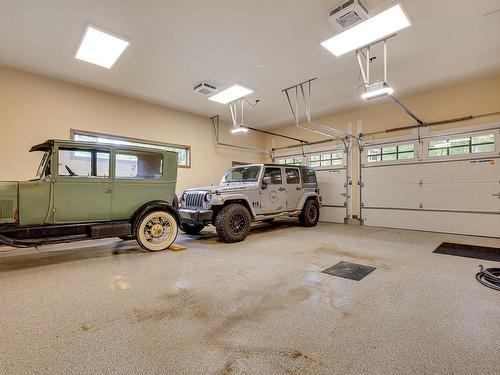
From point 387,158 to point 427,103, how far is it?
62.7 inches

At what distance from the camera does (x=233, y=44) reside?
400cm

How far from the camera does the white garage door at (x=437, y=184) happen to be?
5.32 metres

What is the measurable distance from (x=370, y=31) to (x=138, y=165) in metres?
4.04

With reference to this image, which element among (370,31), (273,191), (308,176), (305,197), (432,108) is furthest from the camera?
(308,176)

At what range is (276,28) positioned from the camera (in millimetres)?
3607

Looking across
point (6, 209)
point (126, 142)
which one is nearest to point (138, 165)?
point (6, 209)

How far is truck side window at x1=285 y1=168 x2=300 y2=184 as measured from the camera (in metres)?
6.30

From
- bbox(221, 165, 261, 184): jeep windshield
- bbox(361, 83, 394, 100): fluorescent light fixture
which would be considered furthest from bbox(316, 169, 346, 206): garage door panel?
bbox(361, 83, 394, 100): fluorescent light fixture

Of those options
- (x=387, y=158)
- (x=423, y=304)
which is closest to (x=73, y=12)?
(x=423, y=304)

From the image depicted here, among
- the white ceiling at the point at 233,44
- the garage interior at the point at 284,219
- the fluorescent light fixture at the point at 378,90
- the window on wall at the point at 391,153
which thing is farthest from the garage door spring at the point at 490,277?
the window on wall at the point at 391,153

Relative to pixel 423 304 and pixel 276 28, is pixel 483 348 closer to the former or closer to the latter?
pixel 423 304

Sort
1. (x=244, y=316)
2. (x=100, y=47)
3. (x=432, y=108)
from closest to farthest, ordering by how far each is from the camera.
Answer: (x=244, y=316) → (x=100, y=47) → (x=432, y=108)

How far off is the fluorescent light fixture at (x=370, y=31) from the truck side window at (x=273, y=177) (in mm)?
2773

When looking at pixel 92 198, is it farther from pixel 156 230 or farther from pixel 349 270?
pixel 349 270
